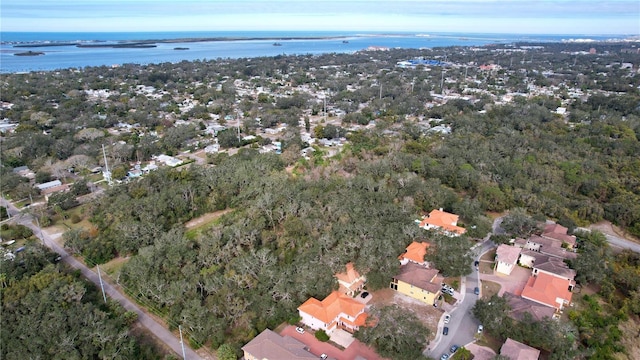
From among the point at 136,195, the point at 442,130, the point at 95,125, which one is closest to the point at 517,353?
the point at 136,195

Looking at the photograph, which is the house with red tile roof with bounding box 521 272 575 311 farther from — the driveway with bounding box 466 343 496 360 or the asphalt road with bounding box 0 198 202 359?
the asphalt road with bounding box 0 198 202 359

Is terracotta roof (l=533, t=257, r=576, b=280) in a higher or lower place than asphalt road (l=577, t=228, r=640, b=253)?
higher

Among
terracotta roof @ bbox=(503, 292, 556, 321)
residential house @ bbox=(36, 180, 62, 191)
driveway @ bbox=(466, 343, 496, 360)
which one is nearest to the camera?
driveway @ bbox=(466, 343, 496, 360)

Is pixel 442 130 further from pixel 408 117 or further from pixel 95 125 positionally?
pixel 95 125

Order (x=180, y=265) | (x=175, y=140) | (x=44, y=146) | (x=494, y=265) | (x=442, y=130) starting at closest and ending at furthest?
(x=180, y=265) < (x=494, y=265) < (x=44, y=146) < (x=175, y=140) < (x=442, y=130)

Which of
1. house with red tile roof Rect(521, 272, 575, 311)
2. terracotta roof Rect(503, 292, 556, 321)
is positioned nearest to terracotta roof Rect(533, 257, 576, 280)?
house with red tile roof Rect(521, 272, 575, 311)

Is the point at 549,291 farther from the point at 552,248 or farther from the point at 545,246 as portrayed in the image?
the point at 545,246
